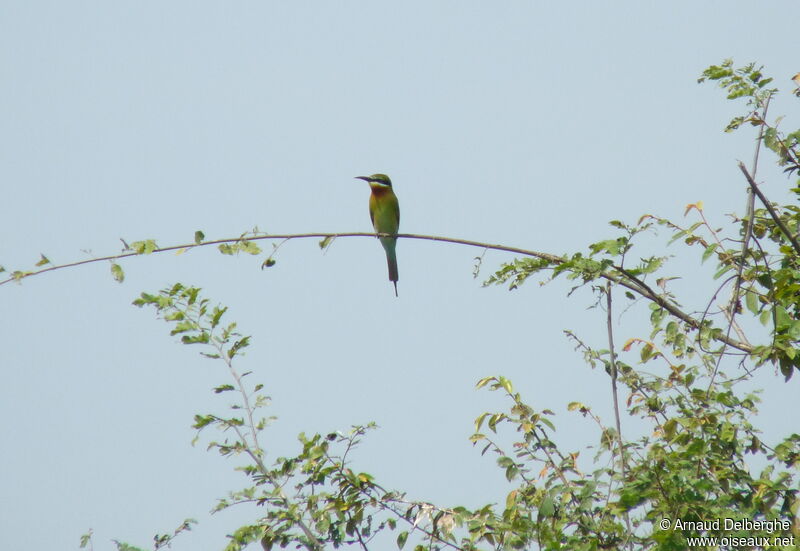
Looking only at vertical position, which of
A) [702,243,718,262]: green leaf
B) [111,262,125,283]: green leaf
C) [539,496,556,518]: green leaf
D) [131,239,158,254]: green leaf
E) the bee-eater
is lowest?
[539,496,556,518]: green leaf

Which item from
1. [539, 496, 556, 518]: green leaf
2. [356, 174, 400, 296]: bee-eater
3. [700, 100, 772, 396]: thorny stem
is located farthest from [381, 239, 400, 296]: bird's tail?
[539, 496, 556, 518]: green leaf

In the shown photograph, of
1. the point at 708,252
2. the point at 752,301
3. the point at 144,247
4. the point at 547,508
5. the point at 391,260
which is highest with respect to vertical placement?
the point at 391,260

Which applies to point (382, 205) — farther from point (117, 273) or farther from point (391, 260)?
point (117, 273)

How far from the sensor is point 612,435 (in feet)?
12.0

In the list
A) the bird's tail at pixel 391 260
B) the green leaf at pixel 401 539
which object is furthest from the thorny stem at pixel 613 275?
the bird's tail at pixel 391 260

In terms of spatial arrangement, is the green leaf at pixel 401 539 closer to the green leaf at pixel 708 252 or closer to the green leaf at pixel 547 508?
the green leaf at pixel 547 508

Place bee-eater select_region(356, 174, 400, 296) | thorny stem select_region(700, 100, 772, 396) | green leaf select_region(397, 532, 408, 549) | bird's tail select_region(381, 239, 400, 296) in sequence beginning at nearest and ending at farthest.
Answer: thorny stem select_region(700, 100, 772, 396) → green leaf select_region(397, 532, 408, 549) → bird's tail select_region(381, 239, 400, 296) → bee-eater select_region(356, 174, 400, 296)

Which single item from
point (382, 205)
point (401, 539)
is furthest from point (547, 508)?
point (382, 205)

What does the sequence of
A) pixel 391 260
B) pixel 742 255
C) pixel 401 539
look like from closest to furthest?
1. pixel 742 255
2. pixel 401 539
3. pixel 391 260

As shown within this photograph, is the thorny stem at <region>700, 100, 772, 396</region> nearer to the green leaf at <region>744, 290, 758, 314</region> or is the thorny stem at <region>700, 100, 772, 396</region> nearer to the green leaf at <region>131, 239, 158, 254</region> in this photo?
the green leaf at <region>744, 290, 758, 314</region>

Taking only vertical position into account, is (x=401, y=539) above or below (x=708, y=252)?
below

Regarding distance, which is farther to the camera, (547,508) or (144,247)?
(144,247)

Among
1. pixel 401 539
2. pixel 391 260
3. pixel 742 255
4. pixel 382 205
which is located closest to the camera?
pixel 742 255

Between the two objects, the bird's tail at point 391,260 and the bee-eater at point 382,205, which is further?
the bee-eater at point 382,205
